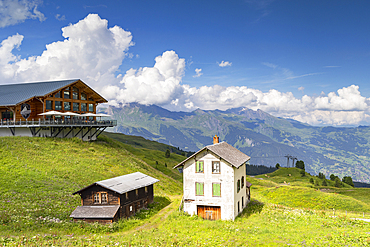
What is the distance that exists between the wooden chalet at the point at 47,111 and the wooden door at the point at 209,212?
44.0 metres

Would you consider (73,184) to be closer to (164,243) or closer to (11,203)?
(11,203)

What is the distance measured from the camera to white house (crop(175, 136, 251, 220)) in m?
35.1

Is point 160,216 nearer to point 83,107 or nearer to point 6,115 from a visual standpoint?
point 83,107

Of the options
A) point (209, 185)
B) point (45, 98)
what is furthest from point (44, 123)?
point (209, 185)

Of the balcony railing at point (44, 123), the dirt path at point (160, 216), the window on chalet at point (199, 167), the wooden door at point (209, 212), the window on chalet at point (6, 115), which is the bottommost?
the dirt path at point (160, 216)

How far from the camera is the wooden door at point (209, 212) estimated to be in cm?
3559

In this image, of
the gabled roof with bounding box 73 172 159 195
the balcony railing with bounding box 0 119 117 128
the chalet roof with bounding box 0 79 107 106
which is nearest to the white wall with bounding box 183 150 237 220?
the gabled roof with bounding box 73 172 159 195

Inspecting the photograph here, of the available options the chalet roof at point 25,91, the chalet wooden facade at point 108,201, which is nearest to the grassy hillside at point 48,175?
the chalet wooden facade at point 108,201

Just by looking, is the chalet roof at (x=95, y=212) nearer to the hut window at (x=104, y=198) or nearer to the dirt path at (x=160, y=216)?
the hut window at (x=104, y=198)

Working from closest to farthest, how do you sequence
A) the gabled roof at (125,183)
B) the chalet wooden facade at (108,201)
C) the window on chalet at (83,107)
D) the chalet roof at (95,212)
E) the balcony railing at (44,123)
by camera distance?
the chalet roof at (95,212) → the chalet wooden facade at (108,201) → the gabled roof at (125,183) → the balcony railing at (44,123) → the window on chalet at (83,107)

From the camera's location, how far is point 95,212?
32.1m

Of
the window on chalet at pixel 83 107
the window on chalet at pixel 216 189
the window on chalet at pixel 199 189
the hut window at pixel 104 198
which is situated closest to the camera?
the hut window at pixel 104 198

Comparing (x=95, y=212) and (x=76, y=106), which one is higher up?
(x=76, y=106)

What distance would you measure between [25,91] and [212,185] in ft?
207
